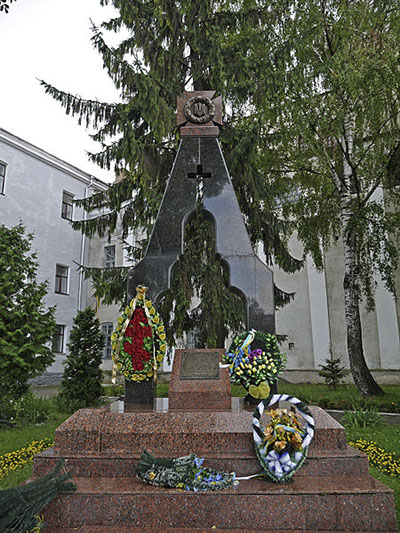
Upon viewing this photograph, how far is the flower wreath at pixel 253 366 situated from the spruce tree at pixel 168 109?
4.28 m

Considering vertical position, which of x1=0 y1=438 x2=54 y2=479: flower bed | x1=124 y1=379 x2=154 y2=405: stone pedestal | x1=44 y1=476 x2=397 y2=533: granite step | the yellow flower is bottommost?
x1=0 y1=438 x2=54 y2=479: flower bed

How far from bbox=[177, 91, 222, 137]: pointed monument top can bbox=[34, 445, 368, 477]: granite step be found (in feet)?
16.9

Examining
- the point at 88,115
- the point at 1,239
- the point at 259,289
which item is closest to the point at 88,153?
the point at 88,115

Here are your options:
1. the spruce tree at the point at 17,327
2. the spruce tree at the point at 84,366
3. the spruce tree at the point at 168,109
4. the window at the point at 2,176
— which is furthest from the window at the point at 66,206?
the spruce tree at the point at 17,327

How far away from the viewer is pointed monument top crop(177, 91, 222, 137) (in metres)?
7.36

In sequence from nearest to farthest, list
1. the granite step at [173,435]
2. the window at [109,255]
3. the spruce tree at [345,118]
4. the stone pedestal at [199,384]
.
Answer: the granite step at [173,435]
the stone pedestal at [199,384]
the spruce tree at [345,118]
the window at [109,255]

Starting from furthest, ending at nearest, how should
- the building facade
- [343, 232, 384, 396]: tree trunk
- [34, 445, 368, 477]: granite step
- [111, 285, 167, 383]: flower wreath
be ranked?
1. the building facade
2. [343, 232, 384, 396]: tree trunk
3. [111, 285, 167, 383]: flower wreath
4. [34, 445, 368, 477]: granite step

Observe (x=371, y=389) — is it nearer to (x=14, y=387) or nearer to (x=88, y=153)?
(x=14, y=387)

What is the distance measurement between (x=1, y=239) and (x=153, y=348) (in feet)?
19.2

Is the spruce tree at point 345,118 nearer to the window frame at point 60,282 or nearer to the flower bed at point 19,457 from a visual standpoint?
the flower bed at point 19,457

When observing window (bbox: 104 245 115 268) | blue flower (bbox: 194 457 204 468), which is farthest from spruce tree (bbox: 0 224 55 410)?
window (bbox: 104 245 115 268)

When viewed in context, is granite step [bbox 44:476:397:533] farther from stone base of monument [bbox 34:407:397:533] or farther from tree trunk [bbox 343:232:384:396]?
tree trunk [bbox 343:232:384:396]

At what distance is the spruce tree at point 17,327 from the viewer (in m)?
9.37

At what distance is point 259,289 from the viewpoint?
6.64m
